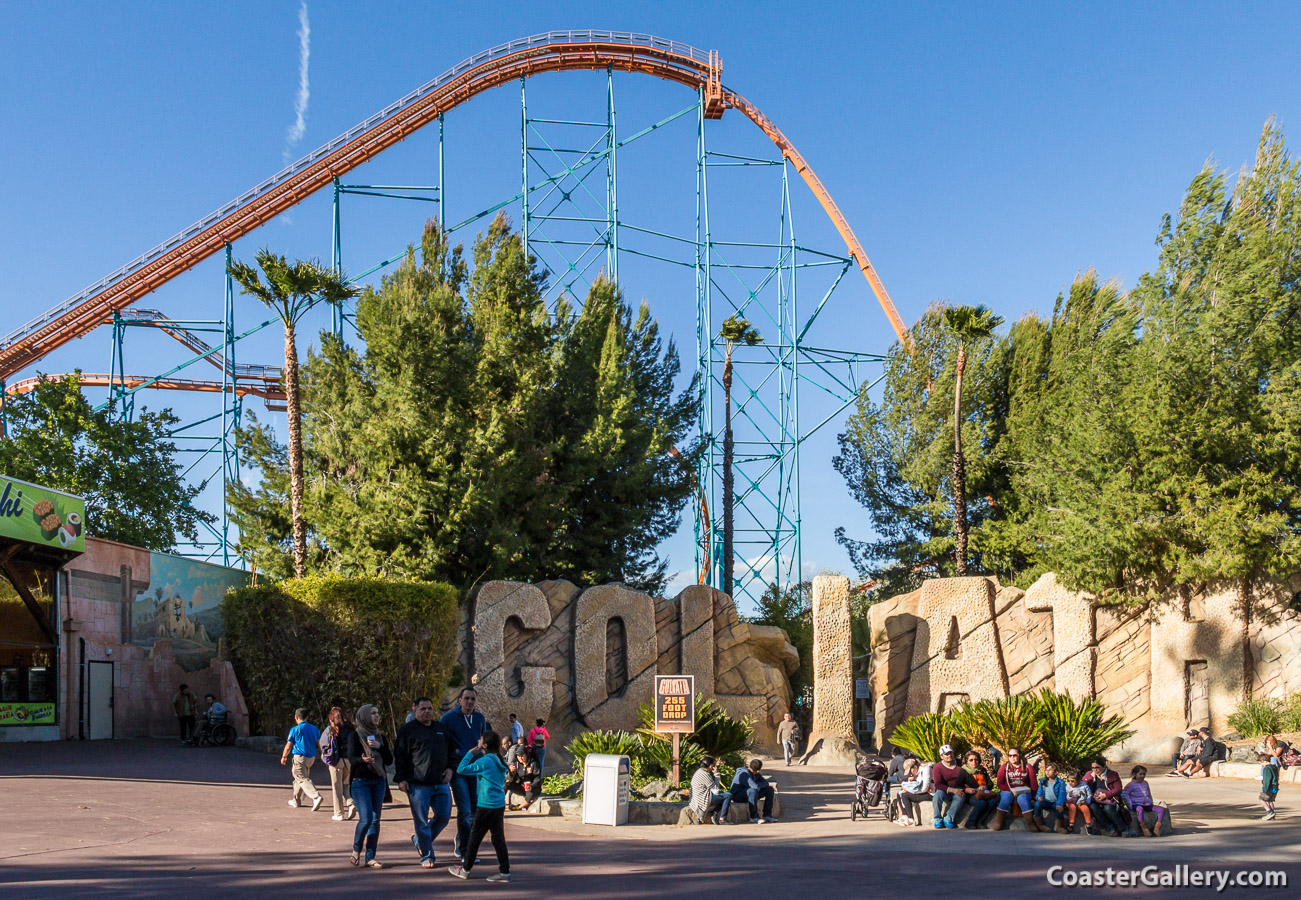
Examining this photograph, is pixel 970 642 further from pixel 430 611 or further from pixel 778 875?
pixel 778 875

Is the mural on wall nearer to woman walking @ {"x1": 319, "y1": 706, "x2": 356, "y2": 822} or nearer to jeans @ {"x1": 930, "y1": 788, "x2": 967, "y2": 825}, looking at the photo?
woman walking @ {"x1": 319, "y1": 706, "x2": 356, "y2": 822}

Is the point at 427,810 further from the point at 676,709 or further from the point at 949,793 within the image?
the point at 949,793

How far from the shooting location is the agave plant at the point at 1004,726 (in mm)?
14164

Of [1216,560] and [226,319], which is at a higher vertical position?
[226,319]

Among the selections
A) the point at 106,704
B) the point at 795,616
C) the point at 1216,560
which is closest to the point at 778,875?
the point at 1216,560

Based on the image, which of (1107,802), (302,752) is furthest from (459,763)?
(1107,802)

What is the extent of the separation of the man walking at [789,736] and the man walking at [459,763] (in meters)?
14.1

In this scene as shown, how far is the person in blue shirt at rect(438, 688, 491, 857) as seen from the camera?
883 centimetres

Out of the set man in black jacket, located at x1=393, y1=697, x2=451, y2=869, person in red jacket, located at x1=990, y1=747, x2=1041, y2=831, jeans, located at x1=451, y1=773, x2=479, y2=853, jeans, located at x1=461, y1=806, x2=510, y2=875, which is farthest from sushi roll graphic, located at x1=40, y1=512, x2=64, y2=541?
person in red jacket, located at x1=990, y1=747, x2=1041, y2=831

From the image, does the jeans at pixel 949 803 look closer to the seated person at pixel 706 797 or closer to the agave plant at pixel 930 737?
the agave plant at pixel 930 737

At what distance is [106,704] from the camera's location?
900 inches

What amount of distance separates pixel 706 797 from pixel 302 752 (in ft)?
15.3

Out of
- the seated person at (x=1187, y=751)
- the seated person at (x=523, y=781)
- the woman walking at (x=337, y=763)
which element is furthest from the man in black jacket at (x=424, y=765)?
the seated person at (x=1187, y=751)

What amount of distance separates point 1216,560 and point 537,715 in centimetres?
1348
